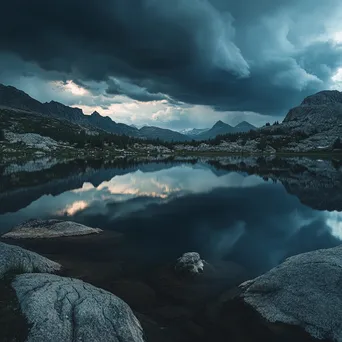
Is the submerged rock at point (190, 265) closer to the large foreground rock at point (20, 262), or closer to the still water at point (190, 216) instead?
the still water at point (190, 216)

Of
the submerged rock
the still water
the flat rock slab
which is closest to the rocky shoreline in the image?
the submerged rock

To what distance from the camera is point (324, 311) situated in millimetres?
19422

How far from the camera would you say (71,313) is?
53.9ft

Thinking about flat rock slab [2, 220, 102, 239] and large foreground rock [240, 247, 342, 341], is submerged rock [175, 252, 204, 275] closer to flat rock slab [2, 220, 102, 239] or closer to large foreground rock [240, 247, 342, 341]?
large foreground rock [240, 247, 342, 341]

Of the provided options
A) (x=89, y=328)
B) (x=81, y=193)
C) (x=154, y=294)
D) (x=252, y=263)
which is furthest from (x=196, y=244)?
(x=81, y=193)

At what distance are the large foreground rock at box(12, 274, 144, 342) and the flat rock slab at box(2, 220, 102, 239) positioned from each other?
19709 millimetres

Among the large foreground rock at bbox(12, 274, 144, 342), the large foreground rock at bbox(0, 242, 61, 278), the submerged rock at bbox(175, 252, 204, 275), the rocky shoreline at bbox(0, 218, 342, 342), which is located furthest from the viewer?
the submerged rock at bbox(175, 252, 204, 275)

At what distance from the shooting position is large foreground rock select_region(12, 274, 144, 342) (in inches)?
590

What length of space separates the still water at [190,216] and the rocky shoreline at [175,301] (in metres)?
5.22

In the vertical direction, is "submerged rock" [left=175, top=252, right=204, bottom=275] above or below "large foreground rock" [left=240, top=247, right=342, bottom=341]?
below

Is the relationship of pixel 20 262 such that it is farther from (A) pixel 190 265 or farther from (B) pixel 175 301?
(A) pixel 190 265

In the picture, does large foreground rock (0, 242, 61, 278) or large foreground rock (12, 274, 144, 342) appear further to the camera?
large foreground rock (0, 242, 61, 278)

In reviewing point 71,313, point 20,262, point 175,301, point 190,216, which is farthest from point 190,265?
point 190,216

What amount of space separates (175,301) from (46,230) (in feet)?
77.8
